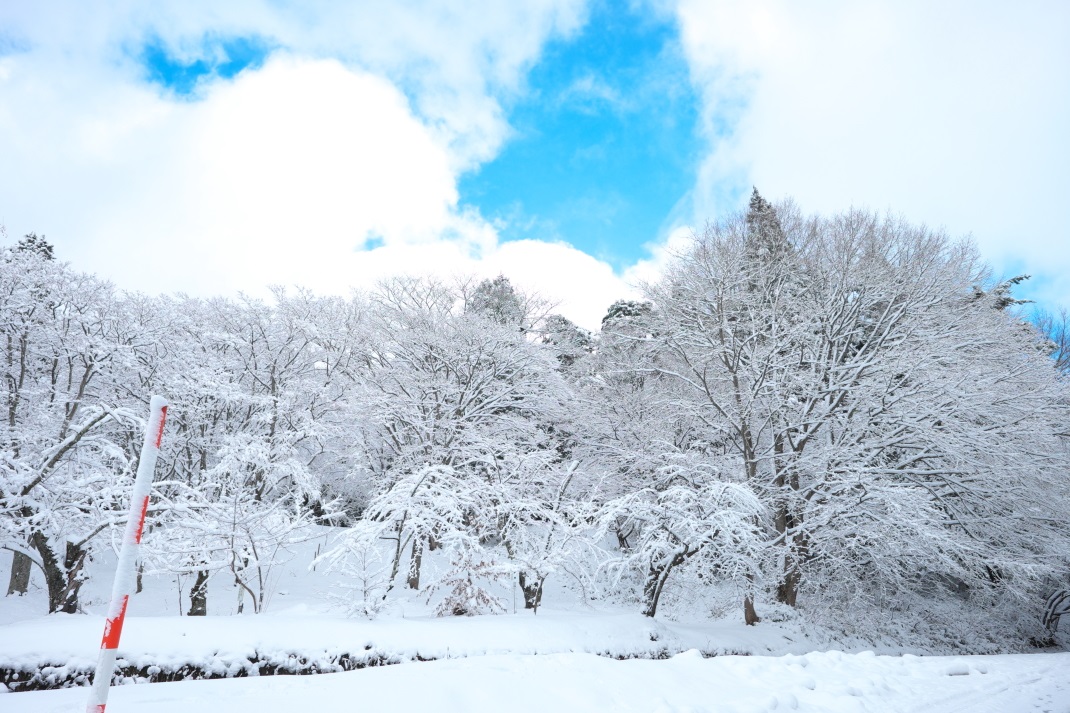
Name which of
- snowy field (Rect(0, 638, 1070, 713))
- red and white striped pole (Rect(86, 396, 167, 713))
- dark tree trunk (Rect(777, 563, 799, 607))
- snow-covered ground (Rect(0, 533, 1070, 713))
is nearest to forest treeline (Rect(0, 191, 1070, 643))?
dark tree trunk (Rect(777, 563, 799, 607))

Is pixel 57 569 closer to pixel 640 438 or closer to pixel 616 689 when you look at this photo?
pixel 616 689

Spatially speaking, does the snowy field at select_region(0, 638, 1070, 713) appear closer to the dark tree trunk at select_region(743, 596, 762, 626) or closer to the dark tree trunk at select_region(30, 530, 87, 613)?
the dark tree trunk at select_region(743, 596, 762, 626)

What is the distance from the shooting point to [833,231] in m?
14.3

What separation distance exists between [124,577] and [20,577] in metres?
17.1

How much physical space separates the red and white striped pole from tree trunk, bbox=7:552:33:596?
54.5 ft

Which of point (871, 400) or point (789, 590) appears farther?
point (789, 590)

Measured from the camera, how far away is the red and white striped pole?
8.23 feet

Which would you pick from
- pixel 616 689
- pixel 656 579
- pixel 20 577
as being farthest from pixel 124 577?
pixel 20 577

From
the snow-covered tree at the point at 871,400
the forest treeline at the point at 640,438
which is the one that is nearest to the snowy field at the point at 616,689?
the forest treeline at the point at 640,438

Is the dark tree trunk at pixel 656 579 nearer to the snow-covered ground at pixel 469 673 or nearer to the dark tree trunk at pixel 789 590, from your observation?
the snow-covered ground at pixel 469 673

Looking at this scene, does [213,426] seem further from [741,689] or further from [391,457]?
[741,689]

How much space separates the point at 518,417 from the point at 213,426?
944 centimetres

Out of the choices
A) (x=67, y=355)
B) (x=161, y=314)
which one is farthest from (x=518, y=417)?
(x=67, y=355)

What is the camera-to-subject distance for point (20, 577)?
46.3 feet
